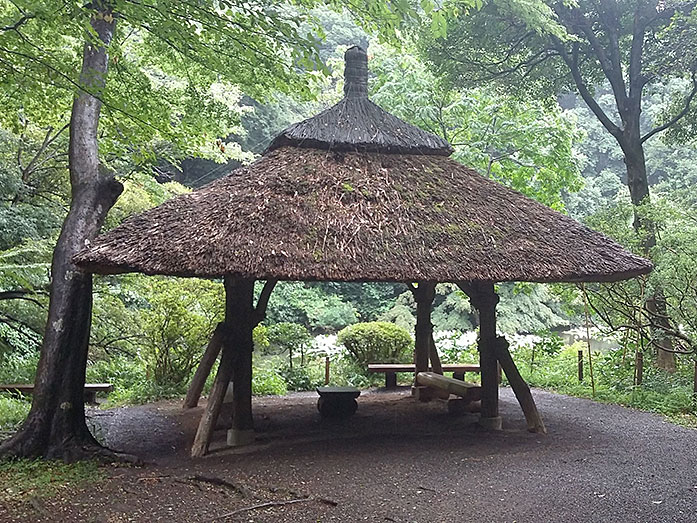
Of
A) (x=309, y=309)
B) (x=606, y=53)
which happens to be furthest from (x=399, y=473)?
(x=309, y=309)

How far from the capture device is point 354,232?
21.9 feet

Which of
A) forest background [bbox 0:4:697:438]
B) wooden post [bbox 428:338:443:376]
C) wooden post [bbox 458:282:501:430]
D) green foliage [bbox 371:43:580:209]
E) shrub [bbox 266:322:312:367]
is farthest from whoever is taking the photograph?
green foliage [bbox 371:43:580:209]

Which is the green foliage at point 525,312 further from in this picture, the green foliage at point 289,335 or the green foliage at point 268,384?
the green foliage at point 268,384

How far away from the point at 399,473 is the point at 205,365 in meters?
3.70

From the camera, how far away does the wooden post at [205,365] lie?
7301mm

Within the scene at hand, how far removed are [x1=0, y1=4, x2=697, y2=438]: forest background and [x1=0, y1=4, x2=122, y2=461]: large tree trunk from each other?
47 centimetres

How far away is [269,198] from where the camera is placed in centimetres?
694

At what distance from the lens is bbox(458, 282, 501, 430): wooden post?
775cm

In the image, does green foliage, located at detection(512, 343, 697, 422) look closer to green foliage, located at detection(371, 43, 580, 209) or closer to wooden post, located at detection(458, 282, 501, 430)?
wooden post, located at detection(458, 282, 501, 430)

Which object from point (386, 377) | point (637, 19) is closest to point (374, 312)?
point (386, 377)

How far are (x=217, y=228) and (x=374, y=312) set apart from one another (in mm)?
16150

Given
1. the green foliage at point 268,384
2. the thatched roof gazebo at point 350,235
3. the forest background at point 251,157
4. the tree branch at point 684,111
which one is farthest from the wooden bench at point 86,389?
the tree branch at point 684,111

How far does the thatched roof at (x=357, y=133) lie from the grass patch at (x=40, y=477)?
4493 mm

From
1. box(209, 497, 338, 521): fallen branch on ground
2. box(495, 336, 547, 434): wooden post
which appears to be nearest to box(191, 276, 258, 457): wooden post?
box(209, 497, 338, 521): fallen branch on ground
